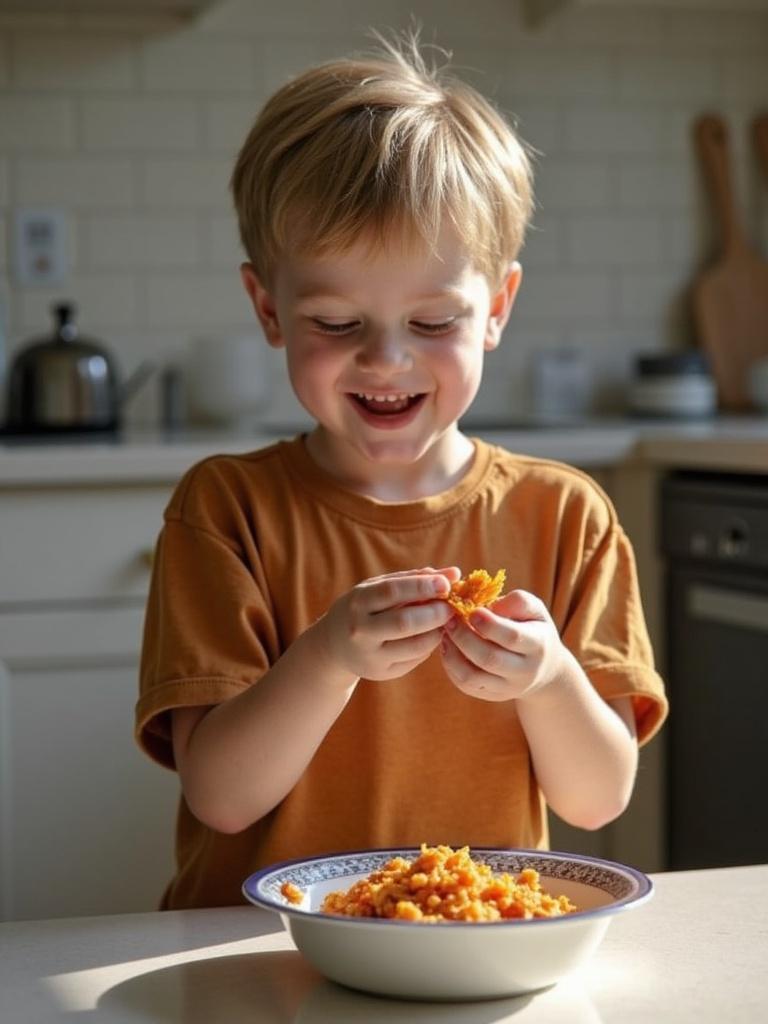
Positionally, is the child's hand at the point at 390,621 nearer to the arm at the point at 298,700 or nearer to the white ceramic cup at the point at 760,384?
the arm at the point at 298,700

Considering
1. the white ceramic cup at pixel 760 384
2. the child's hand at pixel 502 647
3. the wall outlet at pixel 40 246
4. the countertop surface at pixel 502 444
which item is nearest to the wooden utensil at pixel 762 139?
the white ceramic cup at pixel 760 384

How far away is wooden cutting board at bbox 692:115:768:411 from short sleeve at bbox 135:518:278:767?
82.3 inches

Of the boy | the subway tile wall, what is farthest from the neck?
the subway tile wall

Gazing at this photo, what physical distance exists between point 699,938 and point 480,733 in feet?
1.41

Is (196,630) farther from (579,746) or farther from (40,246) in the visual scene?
(40,246)

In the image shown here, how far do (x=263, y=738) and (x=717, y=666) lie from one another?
4.51 feet

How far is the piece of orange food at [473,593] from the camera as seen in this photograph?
88cm

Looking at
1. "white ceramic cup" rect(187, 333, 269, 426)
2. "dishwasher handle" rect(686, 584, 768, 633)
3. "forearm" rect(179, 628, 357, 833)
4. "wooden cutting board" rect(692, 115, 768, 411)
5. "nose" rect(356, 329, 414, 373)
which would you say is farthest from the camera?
"wooden cutting board" rect(692, 115, 768, 411)

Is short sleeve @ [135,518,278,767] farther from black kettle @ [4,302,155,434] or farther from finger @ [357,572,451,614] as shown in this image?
black kettle @ [4,302,155,434]

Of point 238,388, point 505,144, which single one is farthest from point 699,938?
point 238,388

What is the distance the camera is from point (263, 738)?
1.07m

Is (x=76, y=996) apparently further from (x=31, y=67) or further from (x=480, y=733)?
(x=31, y=67)

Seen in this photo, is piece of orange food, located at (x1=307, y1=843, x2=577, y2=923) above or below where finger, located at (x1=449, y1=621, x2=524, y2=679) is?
below

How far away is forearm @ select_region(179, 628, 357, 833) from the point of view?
1005mm
